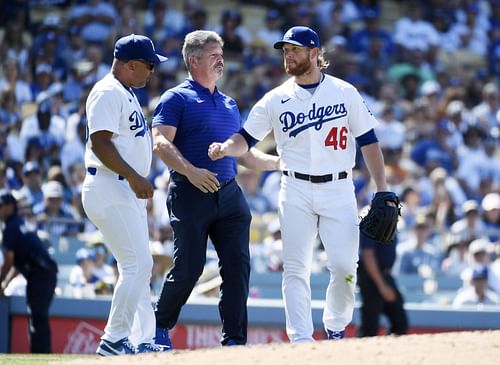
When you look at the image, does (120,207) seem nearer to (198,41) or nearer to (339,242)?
(198,41)

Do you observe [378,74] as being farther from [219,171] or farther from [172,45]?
[219,171]

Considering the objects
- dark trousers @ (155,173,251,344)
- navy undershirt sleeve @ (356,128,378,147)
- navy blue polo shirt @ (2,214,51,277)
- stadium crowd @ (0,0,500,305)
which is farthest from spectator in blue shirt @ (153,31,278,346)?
stadium crowd @ (0,0,500,305)

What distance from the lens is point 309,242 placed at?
22.9ft

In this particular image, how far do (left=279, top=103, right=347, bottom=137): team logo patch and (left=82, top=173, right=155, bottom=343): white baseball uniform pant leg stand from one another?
106 cm

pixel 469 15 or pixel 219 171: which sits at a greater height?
pixel 469 15

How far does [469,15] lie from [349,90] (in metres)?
13.3

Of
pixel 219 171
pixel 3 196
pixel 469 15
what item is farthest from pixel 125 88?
pixel 469 15

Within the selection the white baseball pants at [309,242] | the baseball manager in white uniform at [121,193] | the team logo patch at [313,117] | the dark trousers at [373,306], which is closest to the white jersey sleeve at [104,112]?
the baseball manager in white uniform at [121,193]

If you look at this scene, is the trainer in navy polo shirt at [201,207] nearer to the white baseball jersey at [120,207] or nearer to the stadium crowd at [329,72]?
the white baseball jersey at [120,207]

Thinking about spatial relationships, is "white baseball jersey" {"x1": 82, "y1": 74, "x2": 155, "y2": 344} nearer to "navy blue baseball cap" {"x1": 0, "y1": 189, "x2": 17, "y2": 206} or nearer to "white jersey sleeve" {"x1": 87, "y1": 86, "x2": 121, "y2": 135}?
"white jersey sleeve" {"x1": 87, "y1": 86, "x2": 121, "y2": 135}

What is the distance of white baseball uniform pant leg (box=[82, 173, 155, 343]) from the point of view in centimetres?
661

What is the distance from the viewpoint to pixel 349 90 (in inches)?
277

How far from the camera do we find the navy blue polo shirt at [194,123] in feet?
23.2

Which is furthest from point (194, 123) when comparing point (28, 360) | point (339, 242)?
point (28, 360)
